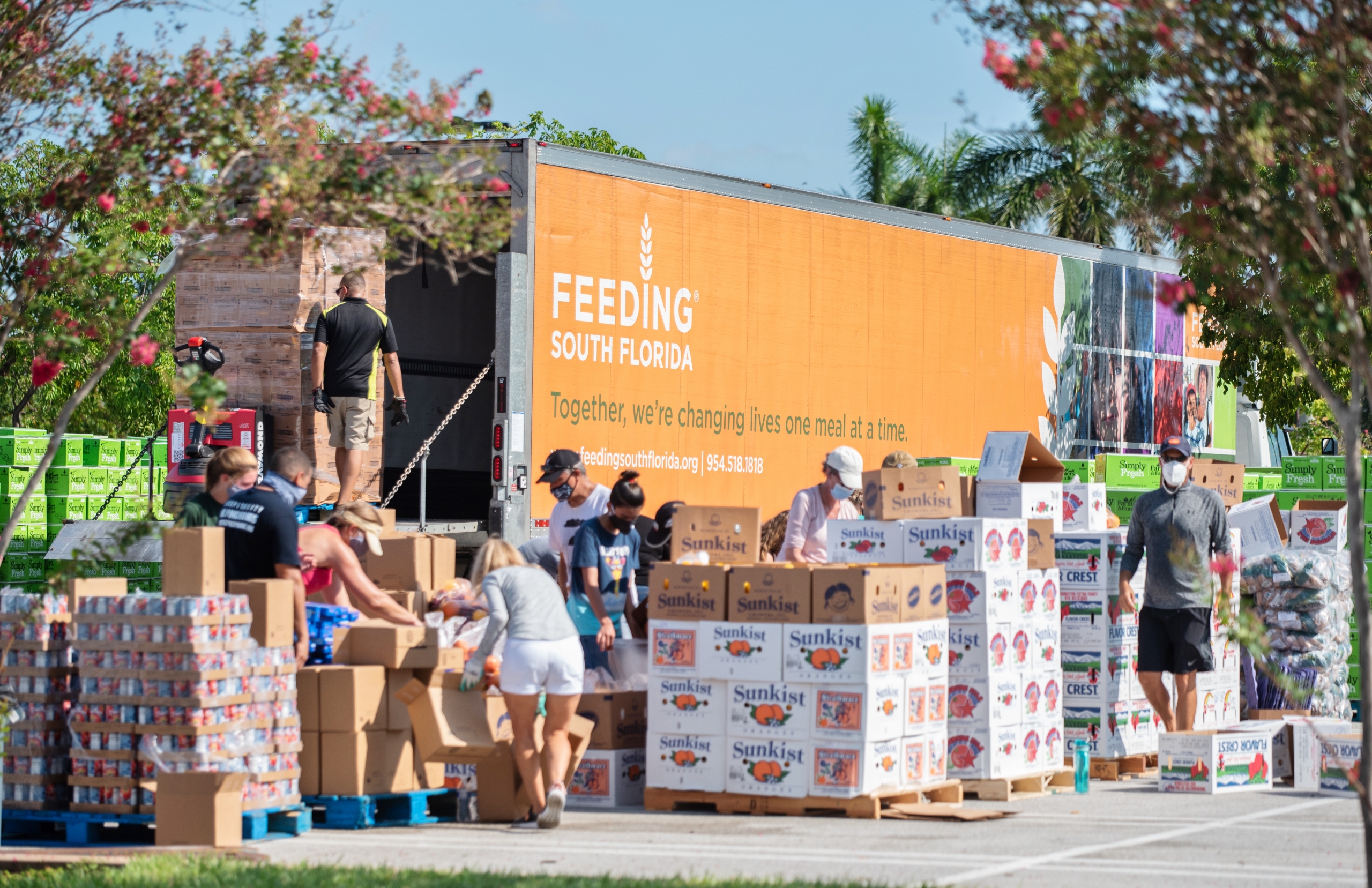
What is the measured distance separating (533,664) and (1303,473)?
918cm

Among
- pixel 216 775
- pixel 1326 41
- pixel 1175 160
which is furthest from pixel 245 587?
pixel 1326 41

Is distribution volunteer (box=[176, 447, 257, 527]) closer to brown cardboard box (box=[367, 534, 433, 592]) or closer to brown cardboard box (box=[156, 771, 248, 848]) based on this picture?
brown cardboard box (box=[156, 771, 248, 848])

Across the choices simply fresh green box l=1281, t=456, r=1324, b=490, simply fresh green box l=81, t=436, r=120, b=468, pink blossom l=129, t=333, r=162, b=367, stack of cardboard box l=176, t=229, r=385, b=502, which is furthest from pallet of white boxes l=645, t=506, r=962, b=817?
simply fresh green box l=81, t=436, r=120, b=468

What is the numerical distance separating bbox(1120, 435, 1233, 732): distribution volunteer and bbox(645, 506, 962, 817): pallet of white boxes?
6.31 ft

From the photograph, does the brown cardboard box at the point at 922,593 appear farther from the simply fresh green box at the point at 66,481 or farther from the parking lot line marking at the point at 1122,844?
the simply fresh green box at the point at 66,481

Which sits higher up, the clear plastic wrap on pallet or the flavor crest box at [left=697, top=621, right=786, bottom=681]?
the clear plastic wrap on pallet

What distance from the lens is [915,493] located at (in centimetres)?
1066

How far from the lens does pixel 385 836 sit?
8.93 meters

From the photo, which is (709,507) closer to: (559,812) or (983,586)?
(983,586)

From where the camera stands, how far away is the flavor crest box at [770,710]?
31.0 feet

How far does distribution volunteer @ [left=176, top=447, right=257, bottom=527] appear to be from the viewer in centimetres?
947

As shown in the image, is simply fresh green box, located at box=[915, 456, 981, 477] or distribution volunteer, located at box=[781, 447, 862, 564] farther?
simply fresh green box, located at box=[915, 456, 981, 477]

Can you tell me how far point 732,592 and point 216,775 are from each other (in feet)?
9.61

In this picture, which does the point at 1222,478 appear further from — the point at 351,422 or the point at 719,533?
the point at 351,422
